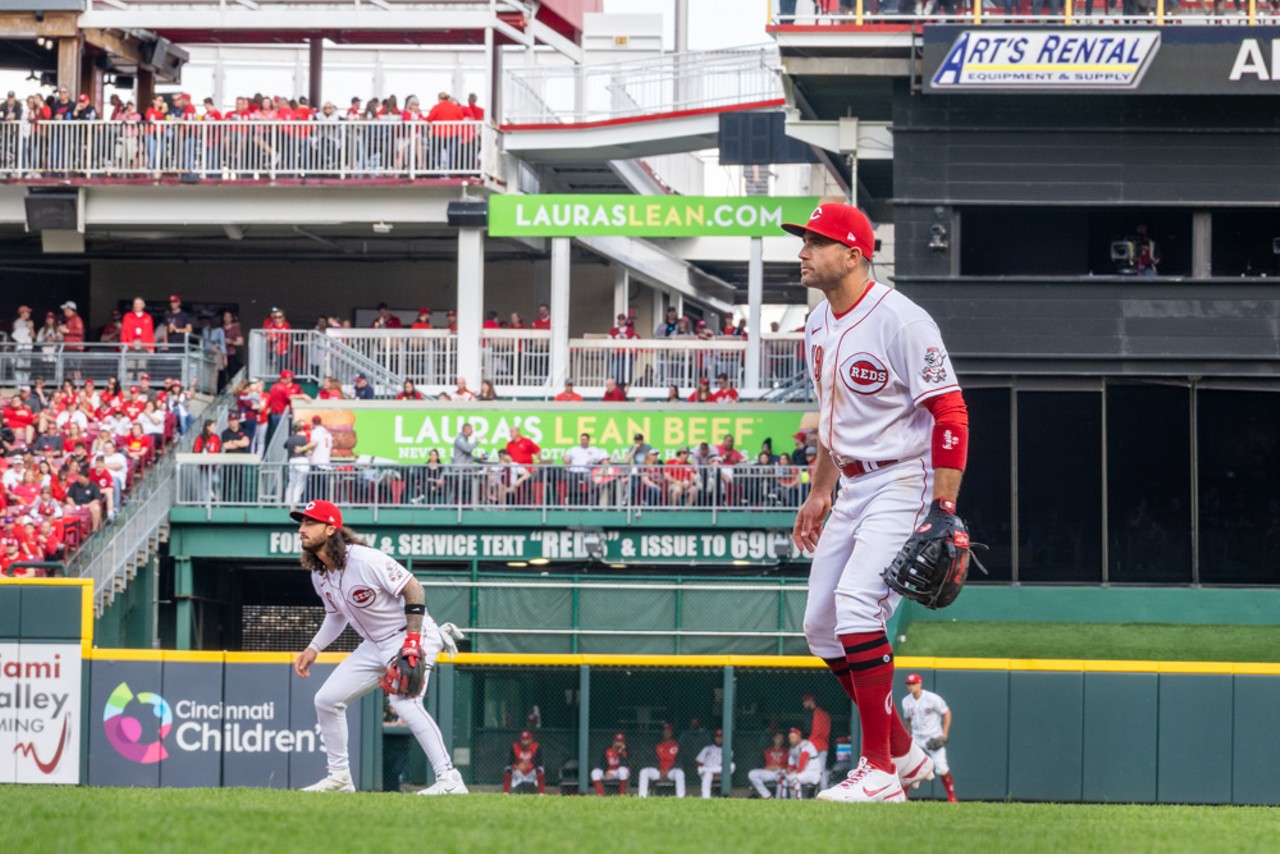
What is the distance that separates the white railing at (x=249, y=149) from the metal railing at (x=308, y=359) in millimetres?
3078

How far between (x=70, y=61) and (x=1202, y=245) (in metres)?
→ 19.0

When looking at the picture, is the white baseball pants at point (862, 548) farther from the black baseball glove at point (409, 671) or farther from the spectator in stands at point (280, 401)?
the spectator in stands at point (280, 401)

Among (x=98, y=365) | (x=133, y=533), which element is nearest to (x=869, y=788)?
(x=133, y=533)

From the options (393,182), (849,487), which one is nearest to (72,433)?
(393,182)

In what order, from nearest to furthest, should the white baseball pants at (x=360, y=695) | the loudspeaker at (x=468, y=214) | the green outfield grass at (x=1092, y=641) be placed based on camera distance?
the white baseball pants at (x=360, y=695) → the green outfield grass at (x=1092, y=641) → the loudspeaker at (x=468, y=214)

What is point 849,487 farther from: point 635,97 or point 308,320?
point 308,320

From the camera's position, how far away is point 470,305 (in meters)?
32.8

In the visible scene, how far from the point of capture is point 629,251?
3741cm

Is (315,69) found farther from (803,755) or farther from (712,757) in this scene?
(803,755)

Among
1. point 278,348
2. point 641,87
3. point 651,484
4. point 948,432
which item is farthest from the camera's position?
point 641,87

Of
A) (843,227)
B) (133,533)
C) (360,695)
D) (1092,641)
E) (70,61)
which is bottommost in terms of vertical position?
(1092,641)

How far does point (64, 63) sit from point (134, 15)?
57.3 inches

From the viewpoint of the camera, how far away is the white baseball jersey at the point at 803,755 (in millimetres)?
20500

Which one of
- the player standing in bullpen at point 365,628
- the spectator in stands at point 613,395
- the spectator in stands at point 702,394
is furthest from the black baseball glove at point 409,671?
the spectator in stands at point 613,395
